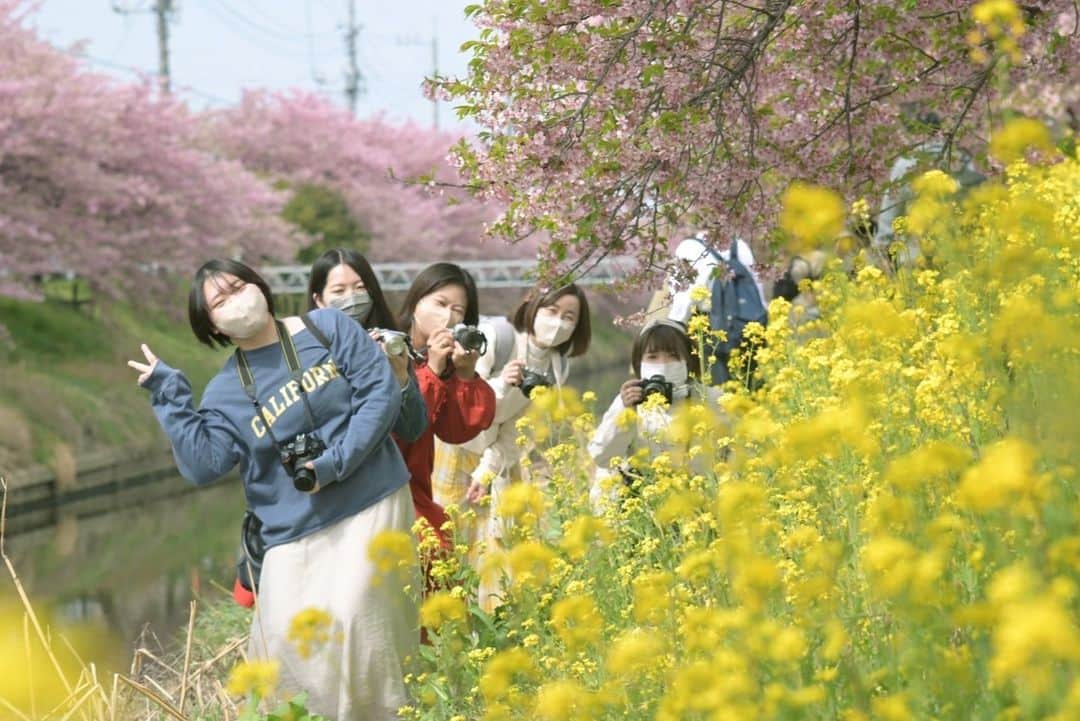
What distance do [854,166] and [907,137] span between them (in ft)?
0.93

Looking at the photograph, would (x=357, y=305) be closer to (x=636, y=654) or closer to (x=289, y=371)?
(x=289, y=371)

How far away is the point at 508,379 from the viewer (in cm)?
549

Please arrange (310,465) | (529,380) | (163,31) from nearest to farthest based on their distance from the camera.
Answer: (310,465) → (529,380) → (163,31)

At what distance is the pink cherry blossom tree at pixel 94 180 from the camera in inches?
929

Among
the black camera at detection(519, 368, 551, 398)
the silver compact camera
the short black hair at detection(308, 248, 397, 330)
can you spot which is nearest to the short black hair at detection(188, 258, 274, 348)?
the silver compact camera

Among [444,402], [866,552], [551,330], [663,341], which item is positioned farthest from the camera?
[551,330]

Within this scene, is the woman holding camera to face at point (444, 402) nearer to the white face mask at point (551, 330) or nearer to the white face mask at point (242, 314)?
A: the white face mask at point (242, 314)

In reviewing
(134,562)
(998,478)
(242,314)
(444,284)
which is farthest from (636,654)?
(134,562)

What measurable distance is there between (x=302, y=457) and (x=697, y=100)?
74.5 inches

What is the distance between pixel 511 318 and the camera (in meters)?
6.68

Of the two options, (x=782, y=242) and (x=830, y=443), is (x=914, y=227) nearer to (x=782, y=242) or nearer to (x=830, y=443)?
(x=830, y=443)

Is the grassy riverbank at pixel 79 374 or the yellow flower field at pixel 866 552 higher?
the yellow flower field at pixel 866 552

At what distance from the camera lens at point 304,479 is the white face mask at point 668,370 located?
2.11m

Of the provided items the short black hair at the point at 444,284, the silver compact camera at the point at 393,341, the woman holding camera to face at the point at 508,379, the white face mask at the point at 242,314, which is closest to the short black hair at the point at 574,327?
the woman holding camera to face at the point at 508,379
